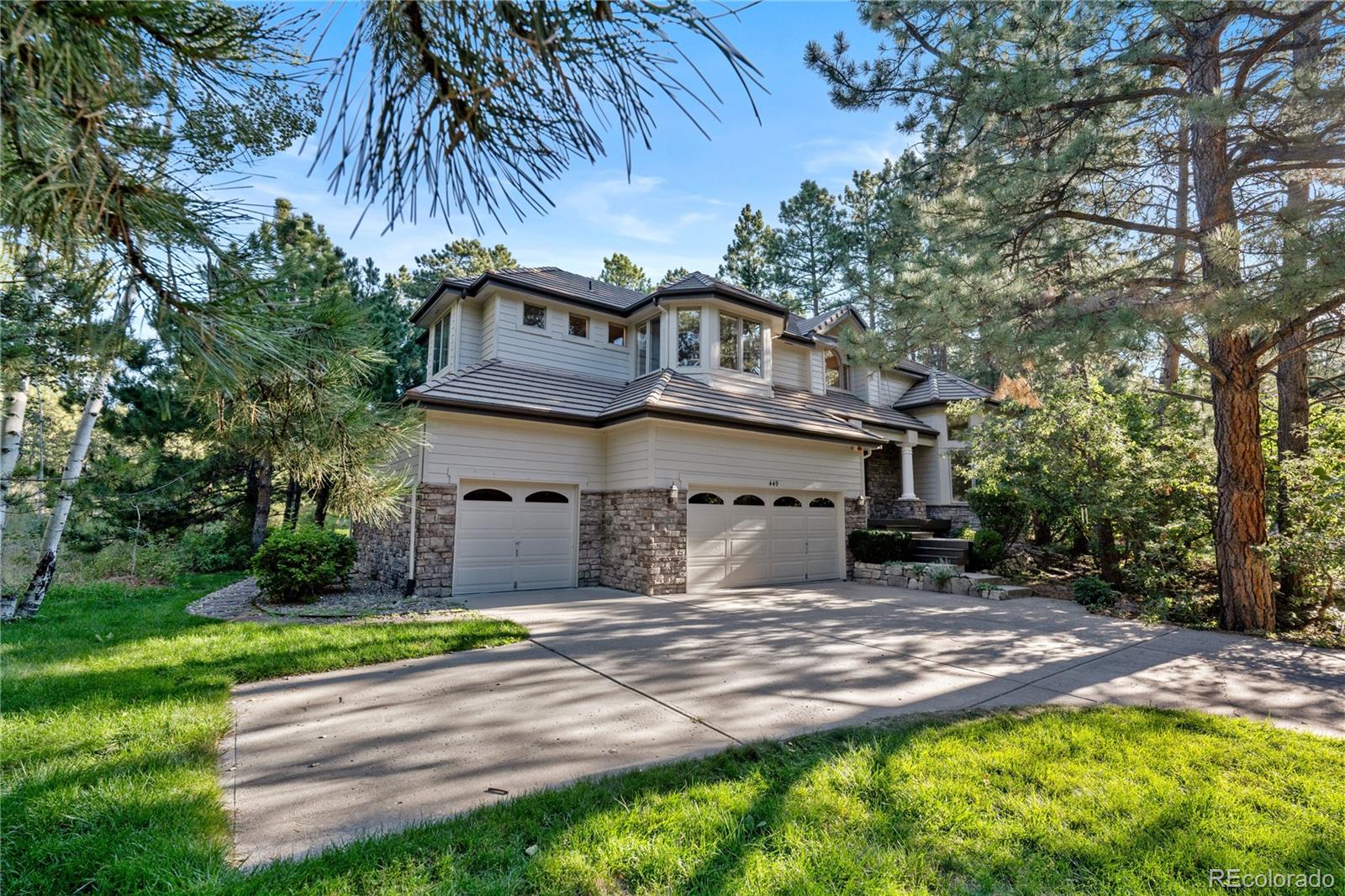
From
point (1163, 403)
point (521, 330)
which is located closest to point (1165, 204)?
point (1163, 403)

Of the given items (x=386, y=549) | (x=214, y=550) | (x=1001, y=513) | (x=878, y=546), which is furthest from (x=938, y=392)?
(x=214, y=550)

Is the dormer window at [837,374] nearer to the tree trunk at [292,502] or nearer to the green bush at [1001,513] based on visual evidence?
the green bush at [1001,513]

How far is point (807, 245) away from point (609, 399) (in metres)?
18.5

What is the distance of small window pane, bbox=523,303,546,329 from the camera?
482 inches

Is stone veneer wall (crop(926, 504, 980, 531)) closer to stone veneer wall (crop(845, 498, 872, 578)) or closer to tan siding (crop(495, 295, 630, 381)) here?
stone veneer wall (crop(845, 498, 872, 578))

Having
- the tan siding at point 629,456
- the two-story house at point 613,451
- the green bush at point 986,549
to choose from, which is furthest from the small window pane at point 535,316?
the green bush at point 986,549

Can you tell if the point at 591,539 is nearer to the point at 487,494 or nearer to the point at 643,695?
the point at 487,494

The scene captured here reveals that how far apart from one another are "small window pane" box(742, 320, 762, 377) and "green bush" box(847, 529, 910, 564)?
4.57 meters

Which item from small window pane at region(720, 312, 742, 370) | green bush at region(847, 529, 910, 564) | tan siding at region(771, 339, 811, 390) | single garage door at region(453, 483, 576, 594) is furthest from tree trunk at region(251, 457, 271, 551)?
green bush at region(847, 529, 910, 564)

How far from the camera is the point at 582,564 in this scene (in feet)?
37.2

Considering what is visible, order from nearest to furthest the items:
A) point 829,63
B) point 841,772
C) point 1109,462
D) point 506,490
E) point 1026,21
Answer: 1. point 841,772
2. point 1026,21
3. point 829,63
4. point 1109,462
5. point 506,490

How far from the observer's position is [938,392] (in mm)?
18062

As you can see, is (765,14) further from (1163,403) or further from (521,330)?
(1163,403)

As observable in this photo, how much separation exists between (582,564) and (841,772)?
342 inches
